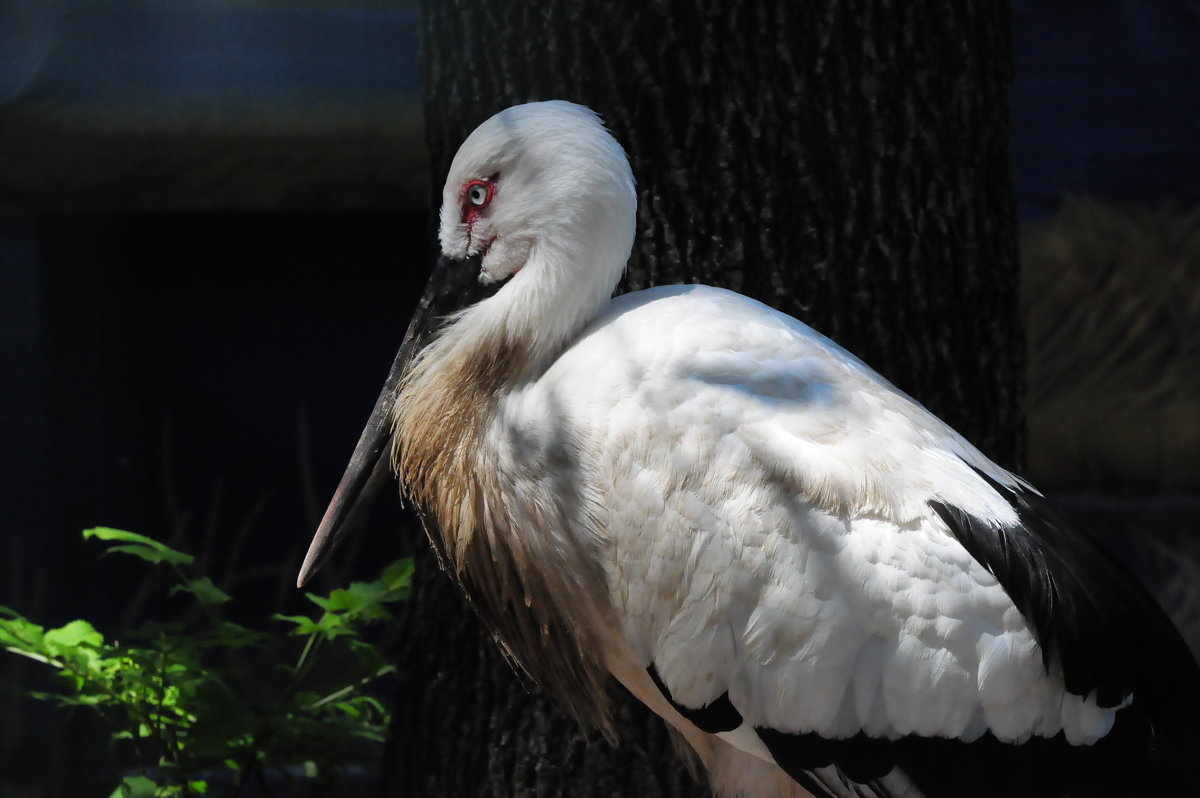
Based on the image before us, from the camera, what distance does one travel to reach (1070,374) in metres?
5.58

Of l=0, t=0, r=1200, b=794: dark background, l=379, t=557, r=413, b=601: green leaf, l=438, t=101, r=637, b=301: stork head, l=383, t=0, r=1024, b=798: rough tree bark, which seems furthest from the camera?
l=0, t=0, r=1200, b=794: dark background

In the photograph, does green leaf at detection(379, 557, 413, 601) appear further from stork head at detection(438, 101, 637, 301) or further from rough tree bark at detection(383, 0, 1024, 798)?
stork head at detection(438, 101, 637, 301)

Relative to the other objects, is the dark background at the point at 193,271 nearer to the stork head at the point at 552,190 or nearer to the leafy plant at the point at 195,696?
the leafy plant at the point at 195,696

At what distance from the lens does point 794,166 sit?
265 cm

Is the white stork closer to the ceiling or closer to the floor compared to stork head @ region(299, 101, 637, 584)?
closer to the floor

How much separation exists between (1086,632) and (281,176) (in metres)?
3.10

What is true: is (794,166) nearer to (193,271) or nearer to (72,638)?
(72,638)

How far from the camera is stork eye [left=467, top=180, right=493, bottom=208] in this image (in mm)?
2332

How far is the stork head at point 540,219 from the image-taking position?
224cm

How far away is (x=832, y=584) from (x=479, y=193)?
904 mm

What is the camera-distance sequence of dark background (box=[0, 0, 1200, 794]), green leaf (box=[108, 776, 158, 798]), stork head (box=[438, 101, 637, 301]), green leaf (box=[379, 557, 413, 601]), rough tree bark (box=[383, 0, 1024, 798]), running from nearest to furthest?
stork head (box=[438, 101, 637, 301]) → rough tree bark (box=[383, 0, 1024, 798]) → green leaf (box=[108, 776, 158, 798]) → green leaf (box=[379, 557, 413, 601]) → dark background (box=[0, 0, 1200, 794])

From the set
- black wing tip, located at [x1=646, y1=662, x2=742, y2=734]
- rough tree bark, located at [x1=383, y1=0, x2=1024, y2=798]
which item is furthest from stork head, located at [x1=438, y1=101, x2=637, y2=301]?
black wing tip, located at [x1=646, y1=662, x2=742, y2=734]

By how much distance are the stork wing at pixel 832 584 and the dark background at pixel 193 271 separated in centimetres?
243

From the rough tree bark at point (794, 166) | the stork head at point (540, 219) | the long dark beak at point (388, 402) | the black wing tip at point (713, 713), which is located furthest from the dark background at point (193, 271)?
the black wing tip at point (713, 713)
